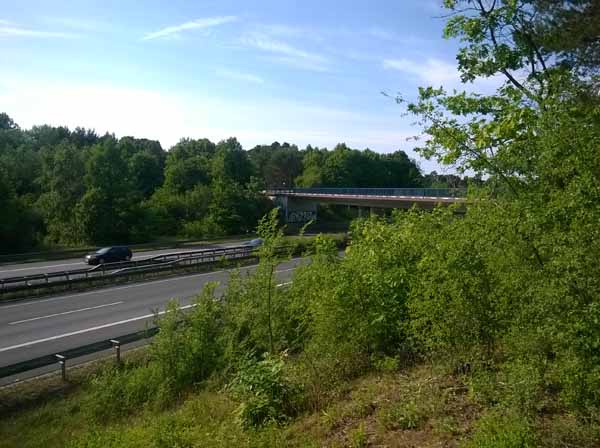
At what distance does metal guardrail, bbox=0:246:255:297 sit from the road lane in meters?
1.15

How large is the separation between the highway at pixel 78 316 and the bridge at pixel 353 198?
44.7ft

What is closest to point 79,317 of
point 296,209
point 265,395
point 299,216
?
point 265,395

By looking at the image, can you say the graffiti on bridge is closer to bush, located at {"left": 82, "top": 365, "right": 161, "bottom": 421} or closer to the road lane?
the road lane

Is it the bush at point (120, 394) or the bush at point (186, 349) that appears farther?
the bush at point (186, 349)

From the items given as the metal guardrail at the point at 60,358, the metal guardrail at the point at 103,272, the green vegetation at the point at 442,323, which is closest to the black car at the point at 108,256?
the metal guardrail at the point at 103,272

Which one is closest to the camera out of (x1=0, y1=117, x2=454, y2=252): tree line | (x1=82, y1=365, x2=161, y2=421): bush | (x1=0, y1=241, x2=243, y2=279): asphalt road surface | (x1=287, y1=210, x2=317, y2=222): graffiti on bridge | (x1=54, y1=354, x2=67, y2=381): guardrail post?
(x1=82, y1=365, x2=161, y2=421): bush

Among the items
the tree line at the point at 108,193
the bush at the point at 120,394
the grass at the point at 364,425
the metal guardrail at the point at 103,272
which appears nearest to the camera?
the grass at the point at 364,425

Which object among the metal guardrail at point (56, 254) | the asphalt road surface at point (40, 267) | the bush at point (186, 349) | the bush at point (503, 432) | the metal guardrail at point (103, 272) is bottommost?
the asphalt road surface at point (40, 267)

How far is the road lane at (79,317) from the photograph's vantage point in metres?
13.9

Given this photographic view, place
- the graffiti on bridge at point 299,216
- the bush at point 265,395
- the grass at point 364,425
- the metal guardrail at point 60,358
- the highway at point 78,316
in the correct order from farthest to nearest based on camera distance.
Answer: the graffiti on bridge at point 299,216 → the highway at point 78,316 → the metal guardrail at point 60,358 → the bush at point 265,395 → the grass at point 364,425

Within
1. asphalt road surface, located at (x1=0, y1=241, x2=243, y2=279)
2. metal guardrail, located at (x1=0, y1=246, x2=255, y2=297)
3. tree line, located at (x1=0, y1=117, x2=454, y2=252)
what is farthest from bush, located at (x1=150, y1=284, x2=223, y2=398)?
asphalt road surface, located at (x1=0, y1=241, x2=243, y2=279)

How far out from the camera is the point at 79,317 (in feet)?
57.1

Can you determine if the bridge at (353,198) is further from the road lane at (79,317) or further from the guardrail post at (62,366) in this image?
the guardrail post at (62,366)

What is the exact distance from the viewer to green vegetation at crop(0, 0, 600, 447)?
452 cm
